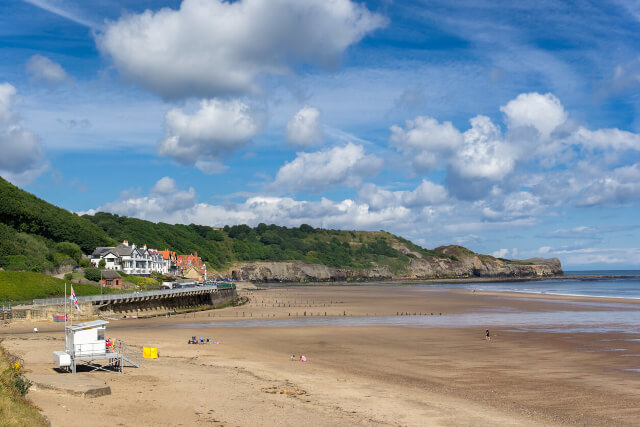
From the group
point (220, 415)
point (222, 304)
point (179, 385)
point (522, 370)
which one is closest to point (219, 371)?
point (179, 385)

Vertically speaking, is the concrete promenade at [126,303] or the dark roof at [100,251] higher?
the dark roof at [100,251]

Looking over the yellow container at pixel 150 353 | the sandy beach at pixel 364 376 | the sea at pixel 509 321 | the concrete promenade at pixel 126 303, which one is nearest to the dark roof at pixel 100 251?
the concrete promenade at pixel 126 303

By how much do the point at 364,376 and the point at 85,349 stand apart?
14.7 metres

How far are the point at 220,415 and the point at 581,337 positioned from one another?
3431 cm

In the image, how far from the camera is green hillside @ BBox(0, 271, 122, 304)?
60688 millimetres

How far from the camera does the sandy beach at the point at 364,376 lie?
19.9m

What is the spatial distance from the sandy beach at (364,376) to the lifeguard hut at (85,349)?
0.93m

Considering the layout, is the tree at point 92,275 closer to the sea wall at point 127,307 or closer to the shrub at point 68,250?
the shrub at point 68,250

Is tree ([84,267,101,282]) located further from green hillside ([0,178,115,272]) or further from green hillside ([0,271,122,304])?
green hillside ([0,271,122,304])

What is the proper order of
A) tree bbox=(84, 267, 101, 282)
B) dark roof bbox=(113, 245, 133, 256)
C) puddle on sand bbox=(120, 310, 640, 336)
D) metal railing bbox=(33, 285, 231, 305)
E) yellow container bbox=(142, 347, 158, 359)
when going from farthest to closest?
dark roof bbox=(113, 245, 133, 256) < tree bbox=(84, 267, 101, 282) < metal railing bbox=(33, 285, 231, 305) < puddle on sand bbox=(120, 310, 640, 336) < yellow container bbox=(142, 347, 158, 359)

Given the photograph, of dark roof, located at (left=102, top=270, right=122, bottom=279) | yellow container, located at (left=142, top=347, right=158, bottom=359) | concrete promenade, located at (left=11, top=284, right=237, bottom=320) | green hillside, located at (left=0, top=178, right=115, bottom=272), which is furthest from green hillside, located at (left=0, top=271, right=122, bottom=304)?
yellow container, located at (left=142, top=347, right=158, bottom=359)

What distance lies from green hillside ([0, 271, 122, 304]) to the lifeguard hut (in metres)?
37.4

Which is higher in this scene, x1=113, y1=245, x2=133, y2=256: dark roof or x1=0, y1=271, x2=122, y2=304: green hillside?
x1=113, y1=245, x2=133, y2=256: dark roof

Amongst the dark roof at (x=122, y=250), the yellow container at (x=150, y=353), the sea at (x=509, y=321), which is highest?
the dark roof at (x=122, y=250)
